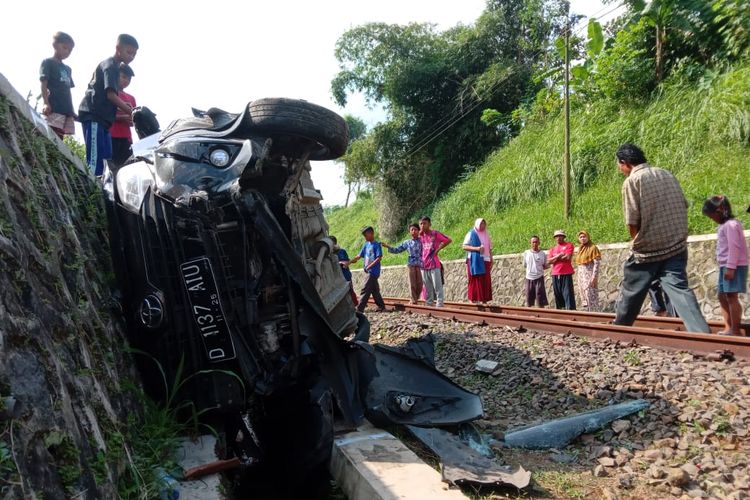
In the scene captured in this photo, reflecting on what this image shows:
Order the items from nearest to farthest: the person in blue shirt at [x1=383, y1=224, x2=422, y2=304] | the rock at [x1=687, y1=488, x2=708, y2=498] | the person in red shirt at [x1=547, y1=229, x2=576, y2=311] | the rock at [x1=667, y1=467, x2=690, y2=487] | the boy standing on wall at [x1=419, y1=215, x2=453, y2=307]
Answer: the rock at [x1=687, y1=488, x2=708, y2=498] → the rock at [x1=667, y1=467, x2=690, y2=487] → the person in red shirt at [x1=547, y1=229, x2=576, y2=311] → the boy standing on wall at [x1=419, y1=215, x2=453, y2=307] → the person in blue shirt at [x1=383, y1=224, x2=422, y2=304]

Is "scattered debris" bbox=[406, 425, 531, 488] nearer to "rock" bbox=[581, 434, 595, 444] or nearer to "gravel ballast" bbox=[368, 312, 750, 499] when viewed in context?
"gravel ballast" bbox=[368, 312, 750, 499]

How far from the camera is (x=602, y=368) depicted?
14.3 feet

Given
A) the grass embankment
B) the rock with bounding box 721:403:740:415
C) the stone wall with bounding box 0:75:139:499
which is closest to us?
the stone wall with bounding box 0:75:139:499

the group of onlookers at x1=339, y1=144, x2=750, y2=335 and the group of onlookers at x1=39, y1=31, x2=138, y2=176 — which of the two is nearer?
the group of onlookers at x1=339, y1=144, x2=750, y2=335

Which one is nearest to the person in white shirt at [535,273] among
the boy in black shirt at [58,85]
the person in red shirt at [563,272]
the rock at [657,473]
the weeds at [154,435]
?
the person in red shirt at [563,272]

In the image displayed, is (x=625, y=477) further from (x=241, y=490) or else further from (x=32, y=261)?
(x=32, y=261)

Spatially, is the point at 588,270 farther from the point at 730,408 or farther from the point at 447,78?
the point at 447,78

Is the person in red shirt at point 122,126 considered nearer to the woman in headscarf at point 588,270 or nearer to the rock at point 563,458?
the rock at point 563,458

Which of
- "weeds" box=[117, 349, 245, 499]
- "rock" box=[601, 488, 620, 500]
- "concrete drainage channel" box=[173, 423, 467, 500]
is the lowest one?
"rock" box=[601, 488, 620, 500]

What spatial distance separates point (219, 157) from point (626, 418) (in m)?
2.92

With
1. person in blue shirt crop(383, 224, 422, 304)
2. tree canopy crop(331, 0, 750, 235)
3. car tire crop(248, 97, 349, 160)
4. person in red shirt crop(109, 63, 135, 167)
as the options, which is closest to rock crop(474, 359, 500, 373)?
car tire crop(248, 97, 349, 160)

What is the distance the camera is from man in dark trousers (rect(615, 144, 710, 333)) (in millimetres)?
4844

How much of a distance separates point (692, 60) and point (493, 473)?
51.8 feet

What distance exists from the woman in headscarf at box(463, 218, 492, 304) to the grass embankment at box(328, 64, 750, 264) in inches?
131
